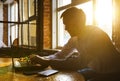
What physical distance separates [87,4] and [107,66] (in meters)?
2.45

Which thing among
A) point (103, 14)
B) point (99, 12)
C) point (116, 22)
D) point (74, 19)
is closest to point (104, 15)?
point (103, 14)

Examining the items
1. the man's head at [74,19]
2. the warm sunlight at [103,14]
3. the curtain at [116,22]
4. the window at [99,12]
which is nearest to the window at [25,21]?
the man's head at [74,19]

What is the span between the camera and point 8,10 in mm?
9375

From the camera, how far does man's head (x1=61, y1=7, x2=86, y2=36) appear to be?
193 cm

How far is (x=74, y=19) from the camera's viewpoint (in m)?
1.93

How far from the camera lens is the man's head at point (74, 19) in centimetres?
193

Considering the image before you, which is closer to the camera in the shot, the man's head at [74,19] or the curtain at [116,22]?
the man's head at [74,19]

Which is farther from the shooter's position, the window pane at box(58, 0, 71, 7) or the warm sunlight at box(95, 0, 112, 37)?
the window pane at box(58, 0, 71, 7)

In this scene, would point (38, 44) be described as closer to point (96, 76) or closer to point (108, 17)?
point (108, 17)

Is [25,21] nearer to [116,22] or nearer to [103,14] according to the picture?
[103,14]

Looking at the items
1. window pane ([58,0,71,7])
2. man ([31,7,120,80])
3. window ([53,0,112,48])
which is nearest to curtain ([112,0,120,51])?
window ([53,0,112,48])

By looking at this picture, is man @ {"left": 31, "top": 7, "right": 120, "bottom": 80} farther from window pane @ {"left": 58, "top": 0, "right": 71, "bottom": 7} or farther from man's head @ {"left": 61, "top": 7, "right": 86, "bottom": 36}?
window pane @ {"left": 58, "top": 0, "right": 71, "bottom": 7}

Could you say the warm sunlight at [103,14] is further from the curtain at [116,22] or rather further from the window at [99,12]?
the curtain at [116,22]

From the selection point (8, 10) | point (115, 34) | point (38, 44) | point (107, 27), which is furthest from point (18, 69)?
point (8, 10)
